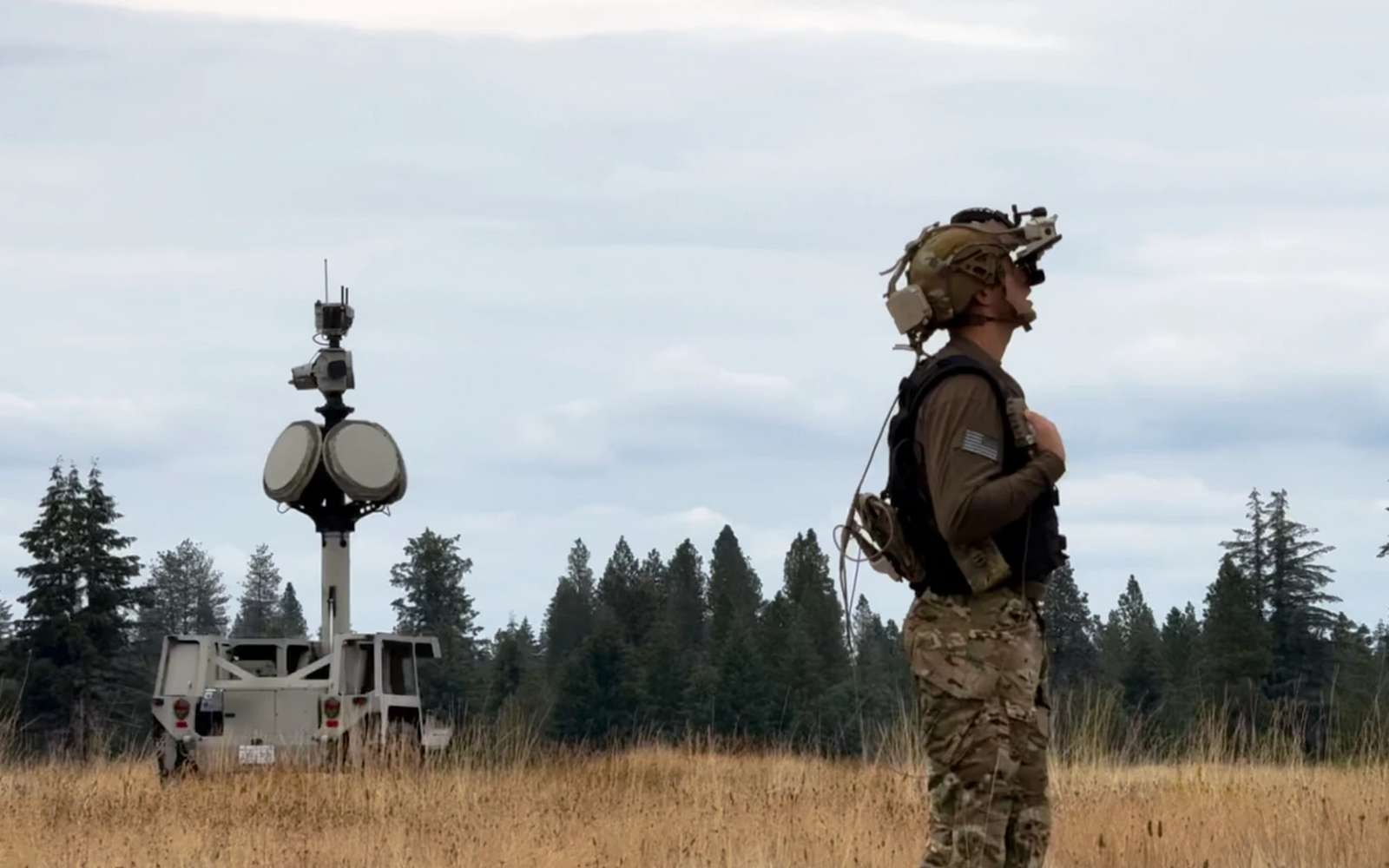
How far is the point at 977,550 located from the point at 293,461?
52.1ft

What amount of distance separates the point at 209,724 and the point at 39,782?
10.4 ft

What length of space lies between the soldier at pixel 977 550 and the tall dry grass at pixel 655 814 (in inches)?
76.1

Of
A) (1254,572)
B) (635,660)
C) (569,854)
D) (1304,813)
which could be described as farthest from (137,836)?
(1254,572)

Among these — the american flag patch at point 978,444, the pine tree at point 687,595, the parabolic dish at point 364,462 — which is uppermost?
the pine tree at point 687,595

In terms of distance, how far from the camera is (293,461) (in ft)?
69.1

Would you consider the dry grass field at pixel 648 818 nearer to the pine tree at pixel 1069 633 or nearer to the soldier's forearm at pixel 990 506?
the soldier's forearm at pixel 990 506

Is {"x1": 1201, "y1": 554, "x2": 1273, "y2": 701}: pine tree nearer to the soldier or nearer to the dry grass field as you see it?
the dry grass field

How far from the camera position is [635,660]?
239 ft

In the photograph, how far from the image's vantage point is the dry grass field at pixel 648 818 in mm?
9242

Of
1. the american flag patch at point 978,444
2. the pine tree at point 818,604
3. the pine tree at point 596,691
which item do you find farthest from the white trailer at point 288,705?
the pine tree at point 818,604

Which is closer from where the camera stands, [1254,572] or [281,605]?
[1254,572]

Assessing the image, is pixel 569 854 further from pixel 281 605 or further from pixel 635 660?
pixel 281 605

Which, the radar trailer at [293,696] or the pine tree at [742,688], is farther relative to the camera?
the pine tree at [742,688]

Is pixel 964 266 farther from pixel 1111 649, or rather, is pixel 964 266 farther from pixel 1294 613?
pixel 1111 649
